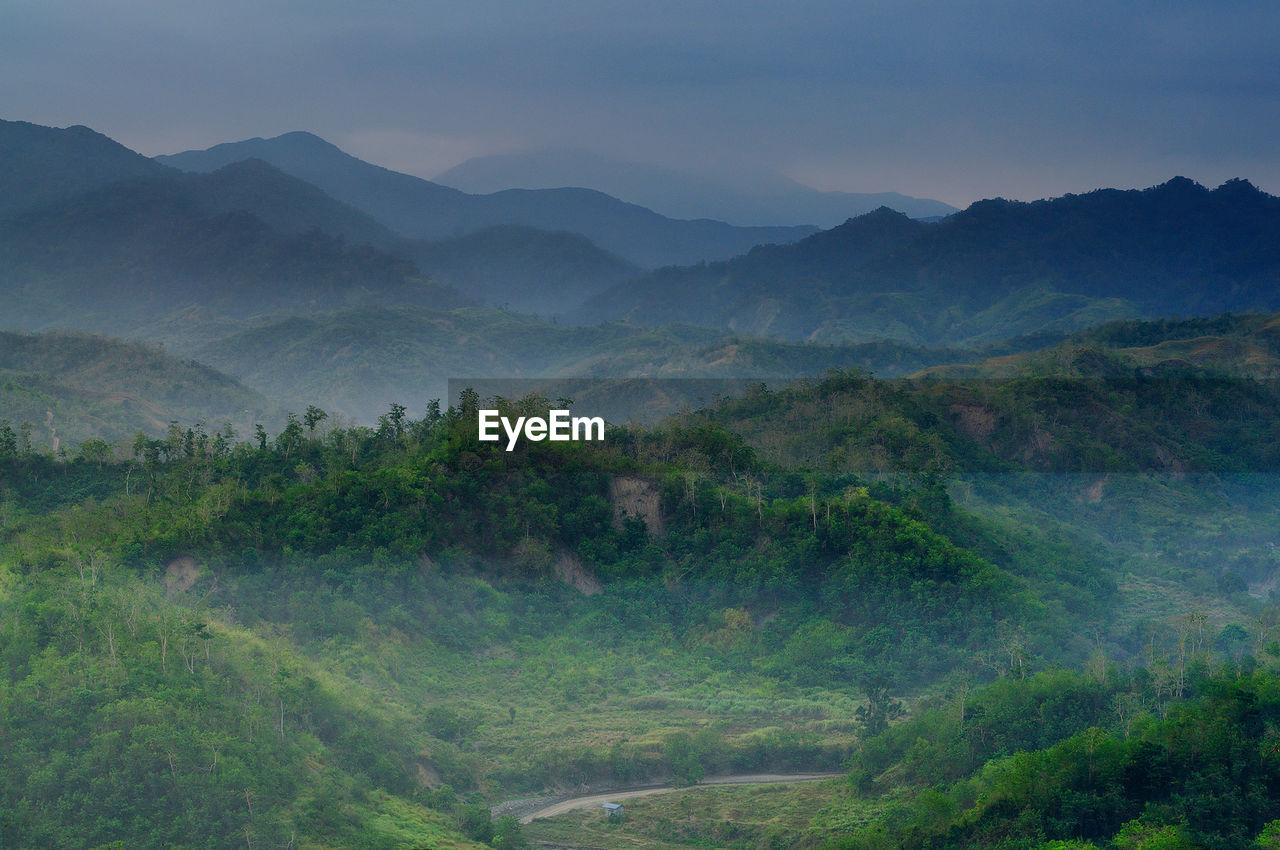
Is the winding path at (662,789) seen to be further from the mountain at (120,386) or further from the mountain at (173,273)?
the mountain at (173,273)

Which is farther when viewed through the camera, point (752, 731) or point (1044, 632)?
point (1044, 632)

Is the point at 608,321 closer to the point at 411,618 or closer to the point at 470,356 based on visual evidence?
the point at 470,356

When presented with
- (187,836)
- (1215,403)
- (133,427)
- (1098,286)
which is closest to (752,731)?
(187,836)

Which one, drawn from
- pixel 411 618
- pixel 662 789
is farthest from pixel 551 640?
pixel 662 789

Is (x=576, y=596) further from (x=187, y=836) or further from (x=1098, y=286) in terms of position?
(x=1098, y=286)

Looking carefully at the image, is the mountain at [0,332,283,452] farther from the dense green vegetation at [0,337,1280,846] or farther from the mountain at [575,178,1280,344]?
the mountain at [575,178,1280,344]

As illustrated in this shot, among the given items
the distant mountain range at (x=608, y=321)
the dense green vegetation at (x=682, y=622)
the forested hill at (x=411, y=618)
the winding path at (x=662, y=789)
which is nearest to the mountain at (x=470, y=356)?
the distant mountain range at (x=608, y=321)
